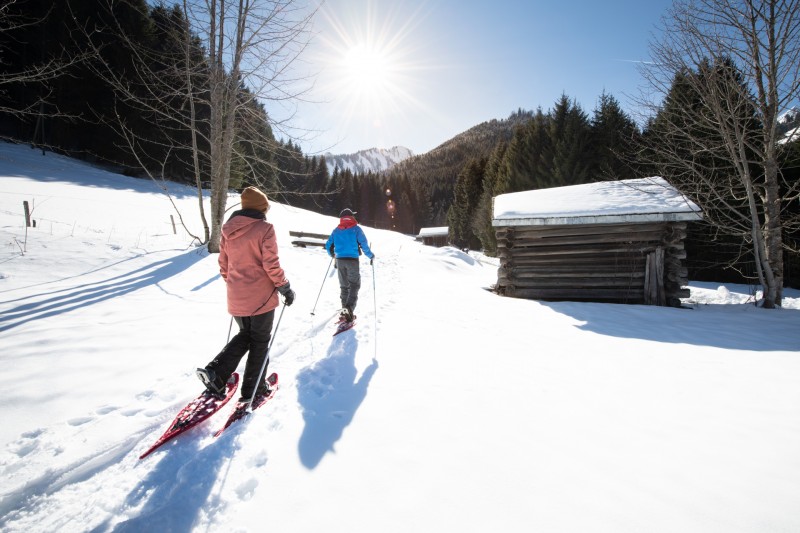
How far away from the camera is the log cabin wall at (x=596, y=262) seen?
27.0 ft

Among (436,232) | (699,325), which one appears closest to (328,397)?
(699,325)

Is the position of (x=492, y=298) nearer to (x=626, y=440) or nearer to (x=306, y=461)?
(x=626, y=440)

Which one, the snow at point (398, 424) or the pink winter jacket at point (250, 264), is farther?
the pink winter jacket at point (250, 264)

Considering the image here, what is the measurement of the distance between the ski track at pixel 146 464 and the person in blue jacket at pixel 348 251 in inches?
94.7

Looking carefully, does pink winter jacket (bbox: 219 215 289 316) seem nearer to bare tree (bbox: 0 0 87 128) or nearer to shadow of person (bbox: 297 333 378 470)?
shadow of person (bbox: 297 333 378 470)

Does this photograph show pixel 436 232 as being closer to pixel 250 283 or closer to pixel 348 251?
pixel 348 251

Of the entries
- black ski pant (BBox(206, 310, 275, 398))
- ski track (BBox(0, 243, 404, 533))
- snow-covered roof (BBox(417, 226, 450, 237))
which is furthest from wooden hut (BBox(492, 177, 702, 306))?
snow-covered roof (BBox(417, 226, 450, 237))

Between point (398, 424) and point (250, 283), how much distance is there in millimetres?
1967

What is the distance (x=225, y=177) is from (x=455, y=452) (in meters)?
Result: 10.1

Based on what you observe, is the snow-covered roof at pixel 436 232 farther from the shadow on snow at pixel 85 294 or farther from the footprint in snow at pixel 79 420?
the footprint in snow at pixel 79 420

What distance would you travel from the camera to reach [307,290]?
779 cm

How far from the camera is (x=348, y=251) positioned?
5.86 metres

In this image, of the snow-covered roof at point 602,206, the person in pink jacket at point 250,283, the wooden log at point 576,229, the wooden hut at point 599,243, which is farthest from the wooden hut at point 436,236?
the person in pink jacket at point 250,283

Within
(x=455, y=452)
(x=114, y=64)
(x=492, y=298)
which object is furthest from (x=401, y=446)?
(x=114, y=64)
